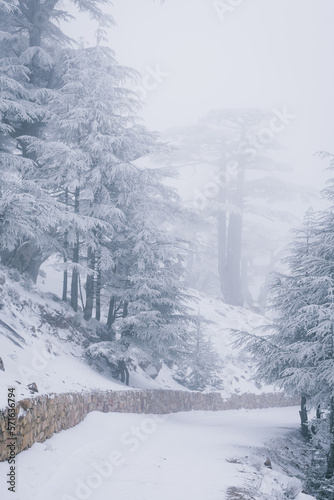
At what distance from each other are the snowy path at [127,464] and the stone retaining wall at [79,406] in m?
0.20

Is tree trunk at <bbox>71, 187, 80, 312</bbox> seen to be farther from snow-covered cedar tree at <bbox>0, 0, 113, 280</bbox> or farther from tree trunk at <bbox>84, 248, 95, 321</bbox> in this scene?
snow-covered cedar tree at <bbox>0, 0, 113, 280</bbox>

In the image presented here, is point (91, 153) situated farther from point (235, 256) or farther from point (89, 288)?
point (235, 256)

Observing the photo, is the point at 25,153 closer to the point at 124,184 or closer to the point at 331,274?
the point at 124,184

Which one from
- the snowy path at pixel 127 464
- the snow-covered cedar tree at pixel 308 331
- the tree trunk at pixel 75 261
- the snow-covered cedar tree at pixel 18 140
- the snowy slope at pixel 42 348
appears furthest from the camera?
the tree trunk at pixel 75 261

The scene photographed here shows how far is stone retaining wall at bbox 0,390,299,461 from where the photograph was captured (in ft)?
19.9

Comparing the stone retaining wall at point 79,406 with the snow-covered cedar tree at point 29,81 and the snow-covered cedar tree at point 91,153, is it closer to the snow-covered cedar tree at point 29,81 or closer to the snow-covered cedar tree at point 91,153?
the snow-covered cedar tree at point 91,153

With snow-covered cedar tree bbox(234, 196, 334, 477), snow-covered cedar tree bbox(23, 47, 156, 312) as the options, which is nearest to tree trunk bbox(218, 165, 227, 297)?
snow-covered cedar tree bbox(23, 47, 156, 312)

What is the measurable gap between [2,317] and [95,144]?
680 centimetres

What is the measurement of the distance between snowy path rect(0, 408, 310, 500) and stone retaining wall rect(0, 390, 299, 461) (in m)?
0.20

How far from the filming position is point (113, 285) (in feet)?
51.0

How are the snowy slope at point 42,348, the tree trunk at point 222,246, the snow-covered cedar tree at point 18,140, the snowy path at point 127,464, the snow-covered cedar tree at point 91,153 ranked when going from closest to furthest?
the snowy path at point 127,464 < the snowy slope at point 42,348 < the snow-covered cedar tree at point 18,140 < the snow-covered cedar tree at point 91,153 < the tree trunk at point 222,246

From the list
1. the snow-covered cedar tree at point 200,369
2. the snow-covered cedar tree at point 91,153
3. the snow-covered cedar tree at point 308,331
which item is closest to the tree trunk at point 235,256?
the snow-covered cedar tree at point 200,369

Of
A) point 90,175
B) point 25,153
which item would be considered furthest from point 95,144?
point 25,153

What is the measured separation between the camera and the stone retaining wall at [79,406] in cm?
606
